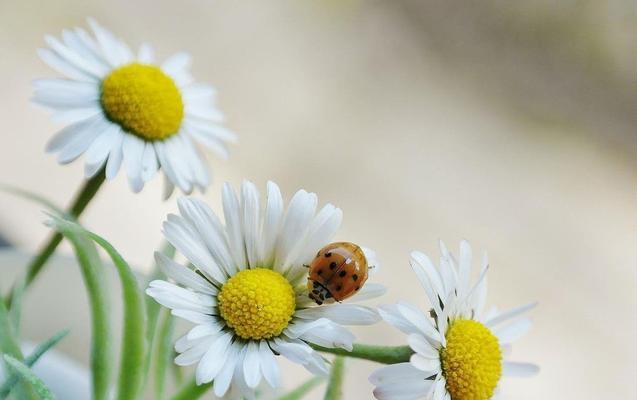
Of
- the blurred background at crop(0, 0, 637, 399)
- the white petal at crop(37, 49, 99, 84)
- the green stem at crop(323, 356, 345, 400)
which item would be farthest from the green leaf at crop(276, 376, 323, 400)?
the blurred background at crop(0, 0, 637, 399)

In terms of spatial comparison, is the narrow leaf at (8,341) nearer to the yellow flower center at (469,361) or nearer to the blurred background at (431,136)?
the yellow flower center at (469,361)

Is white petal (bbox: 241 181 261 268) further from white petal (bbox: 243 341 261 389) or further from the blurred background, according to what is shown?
the blurred background

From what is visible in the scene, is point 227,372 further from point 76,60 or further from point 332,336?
point 76,60

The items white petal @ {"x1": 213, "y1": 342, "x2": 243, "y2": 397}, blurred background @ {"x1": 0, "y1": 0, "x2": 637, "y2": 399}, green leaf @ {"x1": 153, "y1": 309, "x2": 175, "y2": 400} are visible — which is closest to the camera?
white petal @ {"x1": 213, "y1": 342, "x2": 243, "y2": 397}

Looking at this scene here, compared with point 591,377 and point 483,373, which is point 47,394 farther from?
point 591,377

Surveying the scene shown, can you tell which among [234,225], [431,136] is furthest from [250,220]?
[431,136]

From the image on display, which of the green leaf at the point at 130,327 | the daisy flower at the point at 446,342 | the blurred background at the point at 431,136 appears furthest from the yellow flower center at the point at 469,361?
the blurred background at the point at 431,136

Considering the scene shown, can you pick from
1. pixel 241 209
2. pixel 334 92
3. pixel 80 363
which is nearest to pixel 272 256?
pixel 241 209
